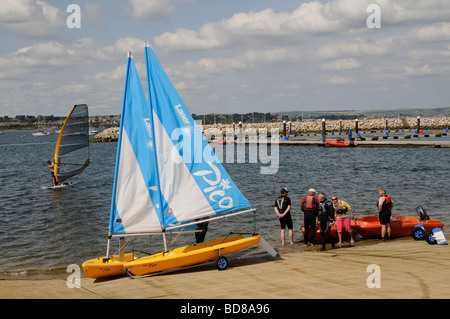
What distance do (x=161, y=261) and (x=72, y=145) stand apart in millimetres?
23890

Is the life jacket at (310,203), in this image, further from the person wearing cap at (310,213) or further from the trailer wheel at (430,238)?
the trailer wheel at (430,238)

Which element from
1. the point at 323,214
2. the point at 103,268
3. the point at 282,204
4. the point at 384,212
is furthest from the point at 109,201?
the point at 384,212

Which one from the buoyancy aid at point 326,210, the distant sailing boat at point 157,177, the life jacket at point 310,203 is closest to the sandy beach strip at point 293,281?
the distant sailing boat at point 157,177

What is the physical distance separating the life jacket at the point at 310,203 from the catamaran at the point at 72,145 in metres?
22.1

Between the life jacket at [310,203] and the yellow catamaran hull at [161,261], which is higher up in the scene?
the life jacket at [310,203]

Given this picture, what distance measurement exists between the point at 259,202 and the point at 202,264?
1423 cm

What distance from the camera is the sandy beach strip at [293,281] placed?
29.8ft

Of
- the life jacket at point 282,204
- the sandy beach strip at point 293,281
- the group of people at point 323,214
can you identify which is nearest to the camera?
the sandy beach strip at point 293,281

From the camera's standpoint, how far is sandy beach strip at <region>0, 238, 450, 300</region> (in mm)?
9070

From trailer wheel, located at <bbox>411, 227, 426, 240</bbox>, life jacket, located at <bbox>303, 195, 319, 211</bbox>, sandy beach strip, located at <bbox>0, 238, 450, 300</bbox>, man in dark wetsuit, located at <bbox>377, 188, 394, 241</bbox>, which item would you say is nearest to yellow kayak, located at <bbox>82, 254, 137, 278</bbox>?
sandy beach strip, located at <bbox>0, 238, 450, 300</bbox>

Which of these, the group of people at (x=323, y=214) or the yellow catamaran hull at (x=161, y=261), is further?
the group of people at (x=323, y=214)

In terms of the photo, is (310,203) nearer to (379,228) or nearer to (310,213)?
(310,213)

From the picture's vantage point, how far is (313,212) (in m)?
14.2

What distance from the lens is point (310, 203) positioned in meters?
14.0
